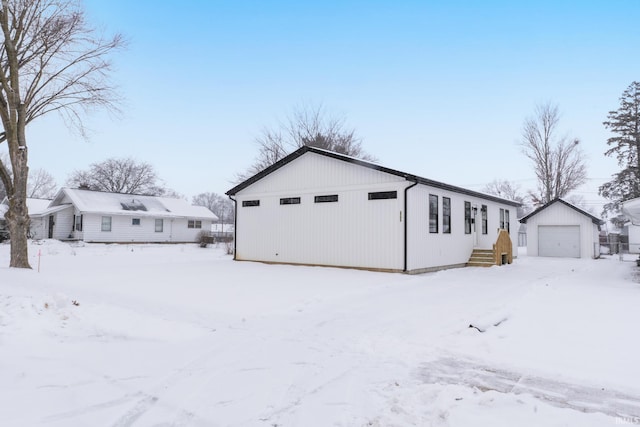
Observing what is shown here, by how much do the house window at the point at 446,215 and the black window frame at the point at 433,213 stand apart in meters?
0.58

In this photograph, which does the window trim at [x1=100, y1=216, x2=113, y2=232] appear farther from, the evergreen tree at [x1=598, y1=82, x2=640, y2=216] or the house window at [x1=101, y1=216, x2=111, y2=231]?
the evergreen tree at [x1=598, y1=82, x2=640, y2=216]

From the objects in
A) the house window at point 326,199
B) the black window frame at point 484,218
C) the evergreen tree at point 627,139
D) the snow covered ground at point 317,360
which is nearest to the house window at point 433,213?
the house window at point 326,199

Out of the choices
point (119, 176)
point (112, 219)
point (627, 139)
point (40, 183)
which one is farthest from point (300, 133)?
point (40, 183)

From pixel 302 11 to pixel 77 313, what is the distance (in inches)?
619

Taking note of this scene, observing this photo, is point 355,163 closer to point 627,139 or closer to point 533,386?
point 533,386

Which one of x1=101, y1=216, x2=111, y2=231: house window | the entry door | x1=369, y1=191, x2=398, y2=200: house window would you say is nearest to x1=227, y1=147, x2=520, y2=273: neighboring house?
x1=369, y1=191, x2=398, y2=200: house window

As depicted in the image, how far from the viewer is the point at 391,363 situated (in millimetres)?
4086

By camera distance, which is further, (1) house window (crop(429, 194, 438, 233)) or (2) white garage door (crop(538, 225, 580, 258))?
(2) white garage door (crop(538, 225, 580, 258))

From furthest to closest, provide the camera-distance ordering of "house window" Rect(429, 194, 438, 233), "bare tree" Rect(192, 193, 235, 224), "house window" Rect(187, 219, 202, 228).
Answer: "bare tree" Rect(192, 193, 235, 224) → "house window" Rect(187, 219, 202, 228) → "house window" Rect(429, 194, 438, 233)

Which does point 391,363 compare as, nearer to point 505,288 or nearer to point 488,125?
point 505,288

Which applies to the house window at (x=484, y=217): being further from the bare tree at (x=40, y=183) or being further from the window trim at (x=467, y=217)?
the bare tree at (x=40, y=183)

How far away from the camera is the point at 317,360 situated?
4211mm

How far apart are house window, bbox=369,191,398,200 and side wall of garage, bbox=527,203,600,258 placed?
1641 cm

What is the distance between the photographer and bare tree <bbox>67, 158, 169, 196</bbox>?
48031mm
